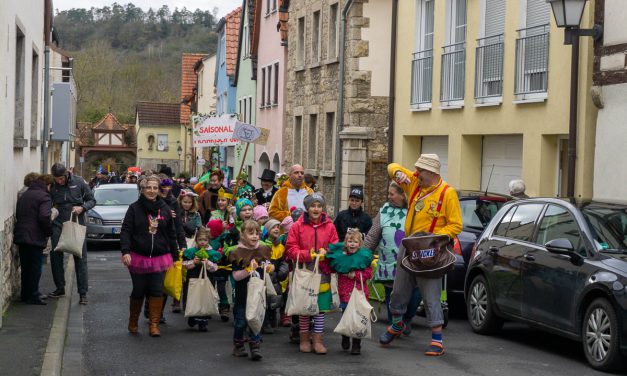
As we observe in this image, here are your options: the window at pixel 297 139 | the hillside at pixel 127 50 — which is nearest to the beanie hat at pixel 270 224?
the window at pixel 297 139

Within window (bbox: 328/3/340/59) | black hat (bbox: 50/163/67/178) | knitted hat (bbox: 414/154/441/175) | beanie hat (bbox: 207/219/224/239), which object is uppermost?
window (bbox: 328/3/340/59)

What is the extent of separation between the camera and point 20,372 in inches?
359

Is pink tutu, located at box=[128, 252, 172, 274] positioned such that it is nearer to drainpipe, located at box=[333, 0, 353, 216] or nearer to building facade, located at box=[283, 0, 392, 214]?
building facade, located at box=[283, 0, 392, 214]

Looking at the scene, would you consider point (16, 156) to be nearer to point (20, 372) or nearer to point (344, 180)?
point (20, 372)

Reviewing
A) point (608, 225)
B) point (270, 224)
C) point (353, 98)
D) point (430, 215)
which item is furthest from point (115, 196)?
point (608, 225)

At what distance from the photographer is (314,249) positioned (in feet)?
36.3

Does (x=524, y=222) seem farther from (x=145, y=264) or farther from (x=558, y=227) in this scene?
(x=145, y=264)

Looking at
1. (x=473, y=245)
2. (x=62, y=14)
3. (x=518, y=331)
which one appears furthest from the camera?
(x=62, y=14)

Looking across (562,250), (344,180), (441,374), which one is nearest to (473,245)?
(562,250)

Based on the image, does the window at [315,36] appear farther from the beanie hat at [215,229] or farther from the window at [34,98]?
the beanie hat at [215,229]

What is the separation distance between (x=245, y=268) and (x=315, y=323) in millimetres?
877

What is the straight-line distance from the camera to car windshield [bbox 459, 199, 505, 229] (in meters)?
14.7

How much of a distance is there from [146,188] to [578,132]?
27.0 feet

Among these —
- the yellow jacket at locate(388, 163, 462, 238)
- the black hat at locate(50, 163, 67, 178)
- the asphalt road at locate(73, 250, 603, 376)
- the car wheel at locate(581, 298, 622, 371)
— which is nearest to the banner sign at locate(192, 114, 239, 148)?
the black hat at locate(50, 163, 67, 178)
